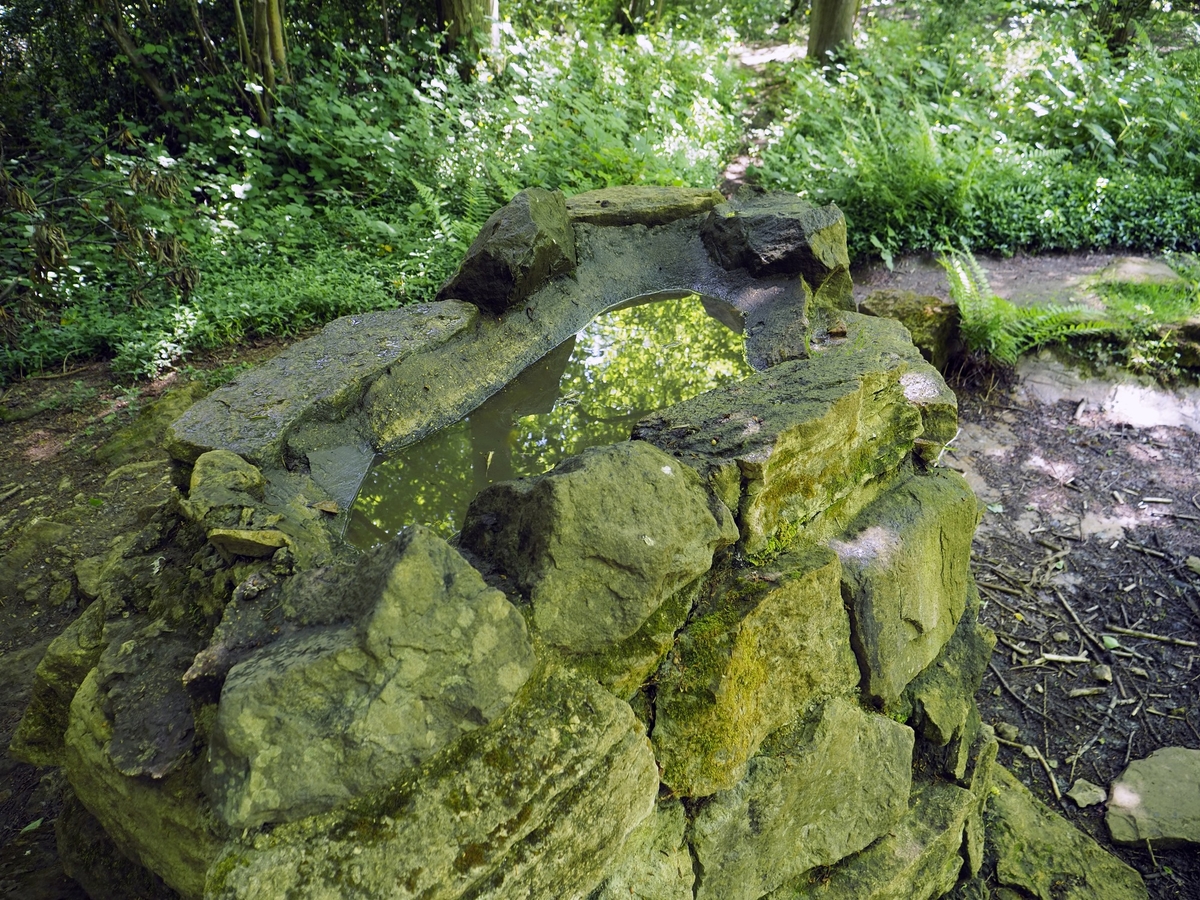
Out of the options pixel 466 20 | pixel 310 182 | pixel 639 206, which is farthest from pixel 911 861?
pixel 466 20

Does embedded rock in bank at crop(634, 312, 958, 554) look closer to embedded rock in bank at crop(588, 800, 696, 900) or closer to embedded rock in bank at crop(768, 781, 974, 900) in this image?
embedded rock in bank at crop(588, 800, 696, 900)

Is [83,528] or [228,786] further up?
[228,786]

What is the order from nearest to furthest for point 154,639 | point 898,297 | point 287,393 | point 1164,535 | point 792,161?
point 154,639
point 287,393
point 1164,535
point 898,297
point 792,161

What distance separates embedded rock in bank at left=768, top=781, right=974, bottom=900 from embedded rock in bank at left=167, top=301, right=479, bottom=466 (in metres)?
2.10

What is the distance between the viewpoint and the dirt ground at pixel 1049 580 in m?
3.20

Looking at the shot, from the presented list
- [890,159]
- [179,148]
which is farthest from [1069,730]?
[179,148]

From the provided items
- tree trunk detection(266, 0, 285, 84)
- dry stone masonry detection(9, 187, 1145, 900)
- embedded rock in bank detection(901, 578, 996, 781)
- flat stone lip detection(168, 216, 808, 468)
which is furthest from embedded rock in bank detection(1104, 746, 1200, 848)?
tree trunk detection(266, 0, 285, 84)

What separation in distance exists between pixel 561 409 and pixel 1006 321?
3511 millimetres

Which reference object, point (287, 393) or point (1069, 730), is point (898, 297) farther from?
point (287, 393)

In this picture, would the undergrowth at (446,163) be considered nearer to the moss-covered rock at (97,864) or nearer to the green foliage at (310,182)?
the green foliage at (310,182)

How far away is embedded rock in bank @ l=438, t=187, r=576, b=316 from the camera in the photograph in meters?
3.43

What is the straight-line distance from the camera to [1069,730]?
3.64 metres

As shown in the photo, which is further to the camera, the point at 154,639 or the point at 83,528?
the point at 83,528

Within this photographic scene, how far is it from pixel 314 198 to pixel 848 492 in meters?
5.87
